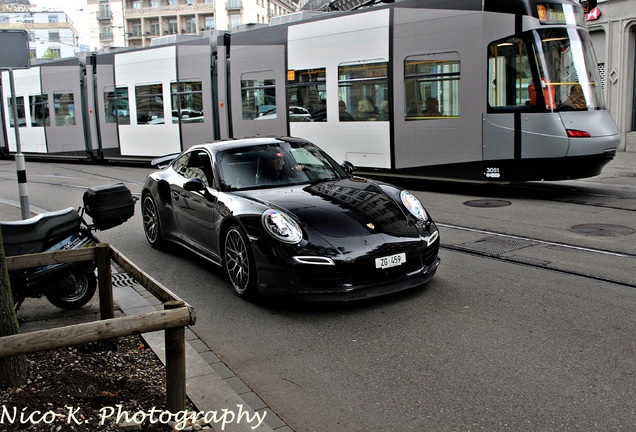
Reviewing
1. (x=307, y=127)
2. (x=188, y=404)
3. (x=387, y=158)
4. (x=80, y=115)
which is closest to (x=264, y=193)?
(x=188, y=404)

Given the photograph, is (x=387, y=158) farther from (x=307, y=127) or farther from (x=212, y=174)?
(x=212, y=174)

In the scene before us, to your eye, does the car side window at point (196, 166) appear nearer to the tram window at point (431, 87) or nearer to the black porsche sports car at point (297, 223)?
the black porsche sports car at point (297, 223)

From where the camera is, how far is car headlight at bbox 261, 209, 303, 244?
5.98 meters

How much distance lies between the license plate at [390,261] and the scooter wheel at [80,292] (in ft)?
8.55

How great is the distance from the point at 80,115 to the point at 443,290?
2054cm

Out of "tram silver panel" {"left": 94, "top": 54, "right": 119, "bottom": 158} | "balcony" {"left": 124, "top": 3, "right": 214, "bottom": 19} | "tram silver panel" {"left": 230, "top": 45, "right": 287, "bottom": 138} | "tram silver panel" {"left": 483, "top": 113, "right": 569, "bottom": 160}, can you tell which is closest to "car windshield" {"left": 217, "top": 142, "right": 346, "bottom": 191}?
"tram silver panel" {"left": 483, "top": 113, "right": 569, "bottom": 160}

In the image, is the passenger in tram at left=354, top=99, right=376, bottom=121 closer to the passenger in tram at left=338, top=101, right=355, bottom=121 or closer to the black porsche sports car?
the passenger in tram at left=338, top=101, right=355, bottom=121

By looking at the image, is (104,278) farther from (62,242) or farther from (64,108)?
(64,108)

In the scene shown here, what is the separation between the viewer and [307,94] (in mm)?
15805

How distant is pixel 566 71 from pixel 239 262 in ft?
25.2

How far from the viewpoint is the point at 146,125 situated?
2150cm

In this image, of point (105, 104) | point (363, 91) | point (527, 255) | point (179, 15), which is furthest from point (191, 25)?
point (527, 255)

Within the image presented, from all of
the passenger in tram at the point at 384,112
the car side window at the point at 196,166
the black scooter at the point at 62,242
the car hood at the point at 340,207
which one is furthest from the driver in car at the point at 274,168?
the passenger in tram at the point at 384,112

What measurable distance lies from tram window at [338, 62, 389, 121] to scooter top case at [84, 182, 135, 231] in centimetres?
819
